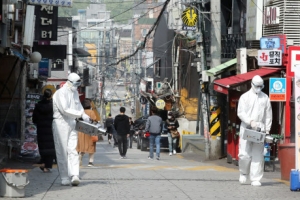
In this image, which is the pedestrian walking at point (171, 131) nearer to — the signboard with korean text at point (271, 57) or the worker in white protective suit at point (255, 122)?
the signboard with korean text at point (271, 57)

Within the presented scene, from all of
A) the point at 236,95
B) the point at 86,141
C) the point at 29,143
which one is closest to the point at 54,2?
the point at 29,143

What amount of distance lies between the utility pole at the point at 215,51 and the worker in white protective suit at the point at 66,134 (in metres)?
13.4

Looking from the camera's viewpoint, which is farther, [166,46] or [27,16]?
[166,46]

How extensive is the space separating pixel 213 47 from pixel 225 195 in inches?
571

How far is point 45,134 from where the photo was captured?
17.3 meters

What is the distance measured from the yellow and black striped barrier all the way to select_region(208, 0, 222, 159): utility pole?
61 mm

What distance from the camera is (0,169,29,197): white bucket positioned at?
12.1 meters

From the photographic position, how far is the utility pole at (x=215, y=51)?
2697 centimetres

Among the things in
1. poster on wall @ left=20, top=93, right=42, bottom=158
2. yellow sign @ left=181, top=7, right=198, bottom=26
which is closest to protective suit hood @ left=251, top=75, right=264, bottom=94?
poster on wall @ left=20, top=93, right=42, bottom=158

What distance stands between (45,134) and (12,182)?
17.0ft

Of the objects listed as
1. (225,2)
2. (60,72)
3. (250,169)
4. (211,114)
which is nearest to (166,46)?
(60,72)

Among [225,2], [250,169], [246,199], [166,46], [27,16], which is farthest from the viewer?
[166,46]

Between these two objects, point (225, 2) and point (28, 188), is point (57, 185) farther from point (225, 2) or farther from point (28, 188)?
point (225, 2)

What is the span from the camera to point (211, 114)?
27719 millimetres
